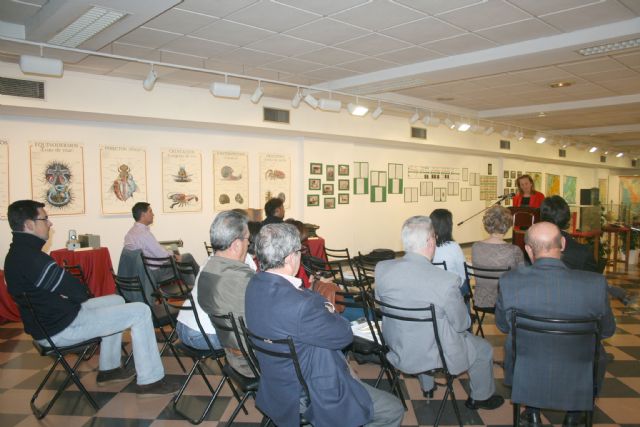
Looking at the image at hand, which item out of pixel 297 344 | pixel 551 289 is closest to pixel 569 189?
pixel 551 289

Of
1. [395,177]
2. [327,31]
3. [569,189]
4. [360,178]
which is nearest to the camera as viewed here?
[327,31]

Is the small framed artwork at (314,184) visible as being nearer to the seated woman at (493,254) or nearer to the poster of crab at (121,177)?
the poster of crab at (121,177)

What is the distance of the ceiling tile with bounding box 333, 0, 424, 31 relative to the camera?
3922mm

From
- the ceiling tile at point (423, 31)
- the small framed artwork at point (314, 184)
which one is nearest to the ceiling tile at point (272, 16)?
the ceiling tile at point (423, 31)

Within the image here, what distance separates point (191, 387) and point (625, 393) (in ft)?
10.6

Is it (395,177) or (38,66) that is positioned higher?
(38,66)

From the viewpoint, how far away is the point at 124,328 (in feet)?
10.2

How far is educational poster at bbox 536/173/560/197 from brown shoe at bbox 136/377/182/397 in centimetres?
1449

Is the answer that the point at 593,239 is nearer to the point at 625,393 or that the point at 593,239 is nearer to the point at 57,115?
the point at 625,393

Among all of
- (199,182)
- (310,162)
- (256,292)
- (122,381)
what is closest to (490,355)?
(256,292)

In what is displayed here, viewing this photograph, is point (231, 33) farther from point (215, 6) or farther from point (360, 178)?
point (360, 178)

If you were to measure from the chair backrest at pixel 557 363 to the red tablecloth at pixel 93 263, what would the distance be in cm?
469

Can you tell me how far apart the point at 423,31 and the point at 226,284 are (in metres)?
3.48

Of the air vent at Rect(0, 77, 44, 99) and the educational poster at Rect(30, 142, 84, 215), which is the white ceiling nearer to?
the air vent at Rect(0, 77, 44, 99)
